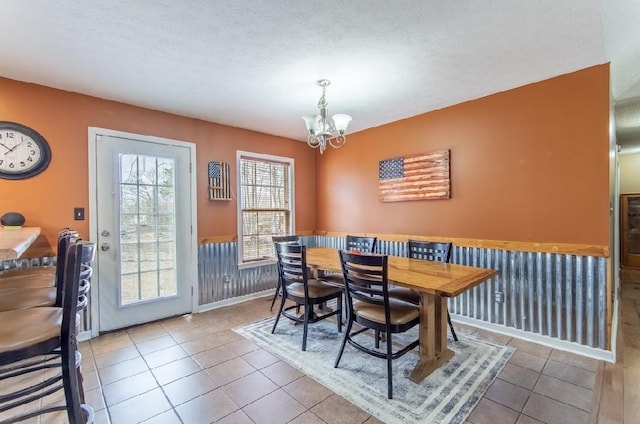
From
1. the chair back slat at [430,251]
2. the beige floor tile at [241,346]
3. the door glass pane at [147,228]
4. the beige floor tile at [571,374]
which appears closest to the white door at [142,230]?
the door glass pane at [147,228]

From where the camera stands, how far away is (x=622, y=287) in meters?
4.73

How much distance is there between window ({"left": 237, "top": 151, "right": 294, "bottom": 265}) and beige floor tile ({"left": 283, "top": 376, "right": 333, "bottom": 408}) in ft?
7.61

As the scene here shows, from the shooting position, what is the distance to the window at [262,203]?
14.3 ft

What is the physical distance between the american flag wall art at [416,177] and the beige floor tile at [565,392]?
1944 mm

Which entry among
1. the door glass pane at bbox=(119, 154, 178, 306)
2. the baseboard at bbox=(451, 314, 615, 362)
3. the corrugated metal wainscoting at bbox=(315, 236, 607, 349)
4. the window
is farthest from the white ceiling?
the baseboard at bbox=(451, 314, 615, 362)

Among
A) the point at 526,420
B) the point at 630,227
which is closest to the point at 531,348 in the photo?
the point at 526,420

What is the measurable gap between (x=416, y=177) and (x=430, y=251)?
113 cm

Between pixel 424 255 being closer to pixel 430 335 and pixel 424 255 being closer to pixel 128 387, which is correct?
pixel 430 335

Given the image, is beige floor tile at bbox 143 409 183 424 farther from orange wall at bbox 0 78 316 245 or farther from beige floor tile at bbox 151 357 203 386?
orange wall at bbox 0 78 316 245

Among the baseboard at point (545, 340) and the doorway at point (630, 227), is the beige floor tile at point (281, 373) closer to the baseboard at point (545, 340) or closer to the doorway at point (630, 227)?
the baseboard at point (545, 340)

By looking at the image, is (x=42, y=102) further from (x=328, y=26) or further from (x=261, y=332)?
(x=261, y=332)

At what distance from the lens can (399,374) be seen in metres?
2.31

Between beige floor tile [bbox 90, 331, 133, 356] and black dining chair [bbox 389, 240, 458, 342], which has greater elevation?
black dining chair [bbox 389, 240, 458, 342]

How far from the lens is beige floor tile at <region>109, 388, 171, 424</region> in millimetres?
1876
